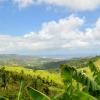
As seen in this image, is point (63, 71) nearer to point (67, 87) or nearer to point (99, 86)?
point (67, 87)

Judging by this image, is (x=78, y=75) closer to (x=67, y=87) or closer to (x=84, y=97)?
(x=67, y=87)

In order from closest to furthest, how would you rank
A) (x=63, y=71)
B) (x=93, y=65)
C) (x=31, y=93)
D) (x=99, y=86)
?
(x=31, y=93) < (x=63, y=71) < (x=99, y=86) < (x=93, y=65)

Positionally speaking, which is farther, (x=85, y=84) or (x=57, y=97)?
(x=85, y=84)

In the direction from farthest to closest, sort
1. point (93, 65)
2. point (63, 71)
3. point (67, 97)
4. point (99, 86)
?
point (93, 65) < point (99, 86) < point (63, 71) < point (67, 97)

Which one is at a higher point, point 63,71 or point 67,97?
point 63,71

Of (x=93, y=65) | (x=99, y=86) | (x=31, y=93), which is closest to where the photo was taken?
(x=31, y=93)

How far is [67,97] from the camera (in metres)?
15.6

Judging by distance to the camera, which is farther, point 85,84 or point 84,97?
point 85,84

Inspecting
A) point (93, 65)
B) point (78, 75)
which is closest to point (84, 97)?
point (78, 75)

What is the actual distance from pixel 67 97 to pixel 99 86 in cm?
294

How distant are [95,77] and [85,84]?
229 centimetres

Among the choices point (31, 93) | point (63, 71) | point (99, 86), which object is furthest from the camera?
point (99, 86)

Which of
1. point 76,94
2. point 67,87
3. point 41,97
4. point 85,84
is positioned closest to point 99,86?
point 85,84

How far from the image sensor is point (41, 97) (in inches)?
562
